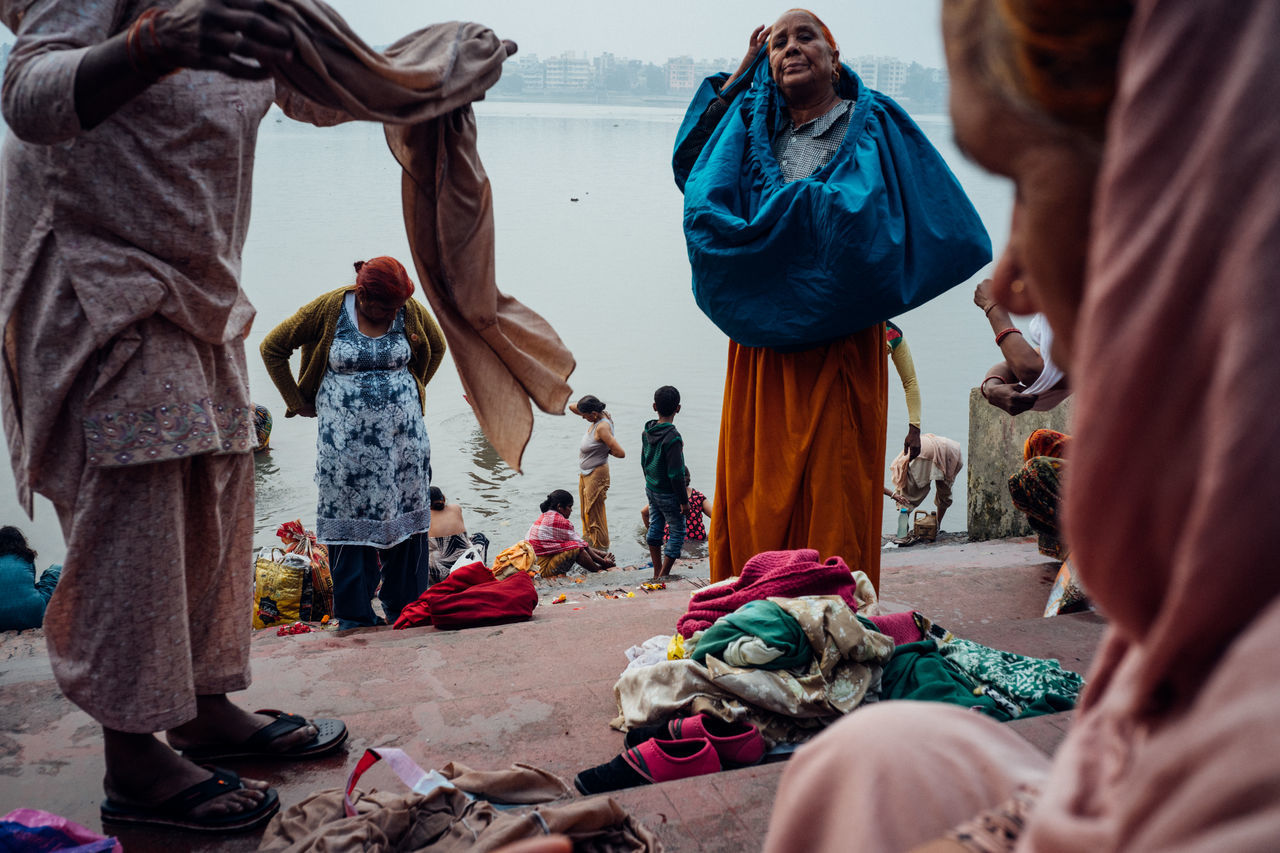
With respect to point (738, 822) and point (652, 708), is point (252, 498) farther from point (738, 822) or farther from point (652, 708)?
point (738, 822)

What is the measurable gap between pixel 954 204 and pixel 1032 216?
3162 mm

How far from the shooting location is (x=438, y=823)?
2.03m

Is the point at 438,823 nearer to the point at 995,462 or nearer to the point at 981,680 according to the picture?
the point at 981,680

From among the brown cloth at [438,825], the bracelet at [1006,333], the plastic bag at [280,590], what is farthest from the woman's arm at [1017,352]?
the plastic bag at [280,590]

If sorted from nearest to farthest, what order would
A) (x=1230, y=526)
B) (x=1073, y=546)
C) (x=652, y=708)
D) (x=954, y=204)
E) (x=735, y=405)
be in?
(x=1230, y=526)
(x=1073, y=546)
(x=652, y=708)
(x=954, y=204)
(x=735, y=405)

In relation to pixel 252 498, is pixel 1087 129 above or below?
above

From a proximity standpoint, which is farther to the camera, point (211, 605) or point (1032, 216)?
point (211, 605)

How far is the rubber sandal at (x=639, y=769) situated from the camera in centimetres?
239

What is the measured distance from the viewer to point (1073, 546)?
675 mm

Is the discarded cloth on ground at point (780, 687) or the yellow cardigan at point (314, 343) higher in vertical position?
the yellow cardigan at point (314, 343)

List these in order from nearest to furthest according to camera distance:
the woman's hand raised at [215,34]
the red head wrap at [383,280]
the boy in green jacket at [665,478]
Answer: the woman's hand raised at [215,34], the red head wrap at [383,280], the boy in green jacket at [665,478]

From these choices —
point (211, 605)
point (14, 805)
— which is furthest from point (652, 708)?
point (14, 805)

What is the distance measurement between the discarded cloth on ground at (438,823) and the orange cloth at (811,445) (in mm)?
1903

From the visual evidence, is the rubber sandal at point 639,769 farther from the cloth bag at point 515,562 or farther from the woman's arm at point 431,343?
the cloth bag at point 515,562
